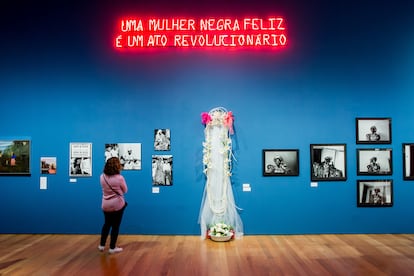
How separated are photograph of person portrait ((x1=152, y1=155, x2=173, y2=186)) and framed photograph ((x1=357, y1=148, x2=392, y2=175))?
11.3 feet

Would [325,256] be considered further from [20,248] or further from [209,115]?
[20,248]

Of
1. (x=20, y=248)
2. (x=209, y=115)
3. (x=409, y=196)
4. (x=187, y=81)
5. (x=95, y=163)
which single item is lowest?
(x=20, y=248)

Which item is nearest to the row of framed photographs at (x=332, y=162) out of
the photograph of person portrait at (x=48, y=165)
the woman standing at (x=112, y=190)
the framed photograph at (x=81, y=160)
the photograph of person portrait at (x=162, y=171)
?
the photograph of person portrait at (x=162, y=171)

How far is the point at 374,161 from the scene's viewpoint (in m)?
5.70

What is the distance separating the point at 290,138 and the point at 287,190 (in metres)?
0.95

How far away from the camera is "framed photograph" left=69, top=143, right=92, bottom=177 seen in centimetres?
570

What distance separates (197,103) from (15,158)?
11.6ft

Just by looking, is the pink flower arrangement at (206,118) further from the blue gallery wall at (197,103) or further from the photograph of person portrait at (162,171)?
the photograph of person portrait at (162,171)

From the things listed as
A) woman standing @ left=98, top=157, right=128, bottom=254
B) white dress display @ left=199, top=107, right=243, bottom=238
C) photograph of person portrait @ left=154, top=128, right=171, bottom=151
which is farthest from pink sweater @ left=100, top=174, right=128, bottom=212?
white dress display @ left=199, top=107, right=243, bottom=238

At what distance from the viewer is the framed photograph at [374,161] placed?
569cm

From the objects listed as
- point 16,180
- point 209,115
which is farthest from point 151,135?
point 16,180

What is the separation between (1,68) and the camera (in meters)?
5.81

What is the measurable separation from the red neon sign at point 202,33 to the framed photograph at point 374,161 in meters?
2.53

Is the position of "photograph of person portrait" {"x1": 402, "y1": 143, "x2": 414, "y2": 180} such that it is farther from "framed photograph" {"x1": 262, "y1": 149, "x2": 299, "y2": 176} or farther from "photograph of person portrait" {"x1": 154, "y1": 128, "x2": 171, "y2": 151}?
"photograph of person portrait" {"x1": 154, "y1": 128, "x2": 171, "y2": 151}
